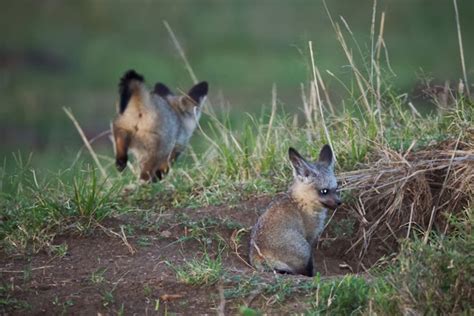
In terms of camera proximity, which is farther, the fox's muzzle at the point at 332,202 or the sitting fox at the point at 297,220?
the fox's muzzle at the point at 332,202

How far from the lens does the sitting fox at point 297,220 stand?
820 centimetres

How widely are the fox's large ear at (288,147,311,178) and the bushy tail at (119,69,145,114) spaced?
2364mm

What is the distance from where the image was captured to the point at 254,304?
23.6ft

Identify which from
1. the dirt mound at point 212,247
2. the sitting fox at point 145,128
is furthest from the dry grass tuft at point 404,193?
the sitting fox at point 145,128

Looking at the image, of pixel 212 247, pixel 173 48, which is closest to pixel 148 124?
pixel 212 247

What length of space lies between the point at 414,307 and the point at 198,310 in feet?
4.43

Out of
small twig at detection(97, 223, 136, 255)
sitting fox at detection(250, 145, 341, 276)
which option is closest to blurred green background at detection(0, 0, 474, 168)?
sitting fox at detection(250, 145, 341, 276)

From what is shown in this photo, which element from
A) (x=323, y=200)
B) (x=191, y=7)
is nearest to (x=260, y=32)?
(x=191, y=7)

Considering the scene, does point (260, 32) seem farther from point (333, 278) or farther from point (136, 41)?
point (333, 278)

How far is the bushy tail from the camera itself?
10.4m

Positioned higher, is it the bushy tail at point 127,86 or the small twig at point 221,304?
the bushy tail at point 127,86

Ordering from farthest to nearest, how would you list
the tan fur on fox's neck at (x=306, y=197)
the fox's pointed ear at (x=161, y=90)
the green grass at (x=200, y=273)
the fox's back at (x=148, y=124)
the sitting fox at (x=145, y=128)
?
the fox's pointed ear at (x=161, y=90) → the fox's back at (x=148, y=124) → the sitting fox at (x=145, y=128) → the tan fur on fox's neck at (x=306, y=197) → the green grass at (x=200, y=273)

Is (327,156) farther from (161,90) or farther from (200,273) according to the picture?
(161,90)

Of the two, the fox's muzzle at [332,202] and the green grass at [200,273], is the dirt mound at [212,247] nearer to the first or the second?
the green grass at [200,273]
